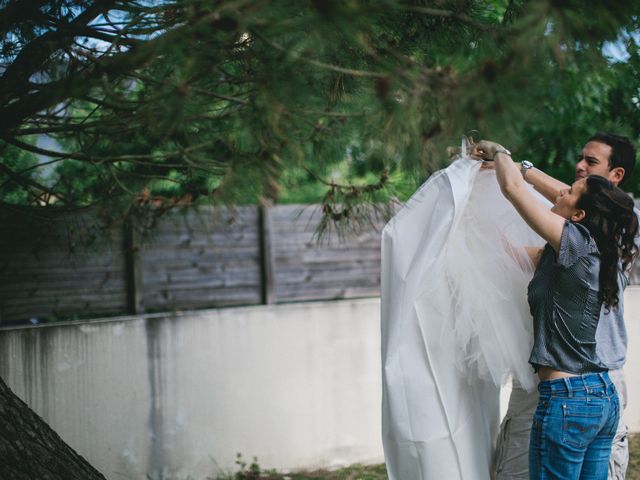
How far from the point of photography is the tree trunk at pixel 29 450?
2541 millimetres

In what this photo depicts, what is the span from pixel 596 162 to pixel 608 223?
493 mm

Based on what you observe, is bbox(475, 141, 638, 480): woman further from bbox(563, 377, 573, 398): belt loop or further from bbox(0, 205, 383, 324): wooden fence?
bbox(0, 205, 383, 324): wooden fence

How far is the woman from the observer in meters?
2.13

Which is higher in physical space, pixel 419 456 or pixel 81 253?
pixel 81 253

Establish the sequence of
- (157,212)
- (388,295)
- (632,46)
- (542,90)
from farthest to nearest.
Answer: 1. (157,212)
2. (388,295)
3. (632,46)
4. (542,90)

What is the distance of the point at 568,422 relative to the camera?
2129 mm

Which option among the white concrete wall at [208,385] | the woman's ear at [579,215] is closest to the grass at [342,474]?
the white concrete wall at [208,385]

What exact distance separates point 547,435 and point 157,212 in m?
2.39

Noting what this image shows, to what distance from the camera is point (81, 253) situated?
4082 mm

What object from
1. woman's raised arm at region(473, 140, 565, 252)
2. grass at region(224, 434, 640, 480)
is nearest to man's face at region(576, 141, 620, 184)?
woman's raised arm at region(473, 140, 565, 252)

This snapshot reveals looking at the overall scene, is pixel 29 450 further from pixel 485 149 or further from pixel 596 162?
pixel 596 162

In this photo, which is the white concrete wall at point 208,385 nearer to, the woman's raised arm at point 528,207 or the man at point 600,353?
the man at point 600,353

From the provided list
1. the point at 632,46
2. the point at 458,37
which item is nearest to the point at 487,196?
the point at 458,37

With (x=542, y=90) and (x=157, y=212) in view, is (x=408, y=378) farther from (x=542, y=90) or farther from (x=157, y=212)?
(x=157, y=212)
